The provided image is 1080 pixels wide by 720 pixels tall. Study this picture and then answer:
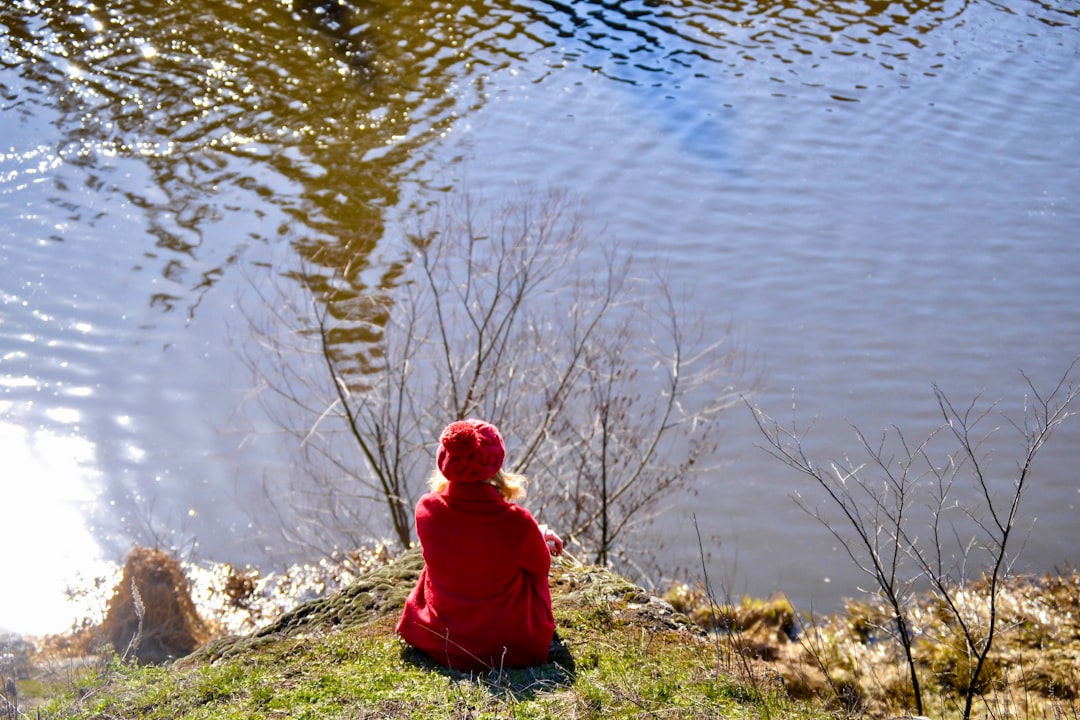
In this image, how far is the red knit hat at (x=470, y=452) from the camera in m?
4.60

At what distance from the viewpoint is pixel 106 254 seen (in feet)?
47.1

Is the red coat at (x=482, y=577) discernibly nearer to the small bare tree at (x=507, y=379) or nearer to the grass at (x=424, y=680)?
the grass at (x=424, y=680)

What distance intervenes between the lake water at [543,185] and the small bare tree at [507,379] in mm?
495

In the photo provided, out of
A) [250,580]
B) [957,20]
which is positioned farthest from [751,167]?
[250,580]

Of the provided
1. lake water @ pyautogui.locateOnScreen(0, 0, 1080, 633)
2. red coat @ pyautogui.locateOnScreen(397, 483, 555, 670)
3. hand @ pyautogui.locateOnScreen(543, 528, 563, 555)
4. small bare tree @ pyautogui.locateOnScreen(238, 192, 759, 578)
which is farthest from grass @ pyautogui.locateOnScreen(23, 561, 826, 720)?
small bare tree @ pyautogui.locateOnScreen(238, 192, 759, 578)

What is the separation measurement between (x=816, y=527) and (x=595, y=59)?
1078 cm

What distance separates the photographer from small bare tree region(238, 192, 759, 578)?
10.3 metres

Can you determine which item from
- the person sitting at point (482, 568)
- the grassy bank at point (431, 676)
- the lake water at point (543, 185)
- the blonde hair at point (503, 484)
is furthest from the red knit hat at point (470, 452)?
the lake water at point (543, 185)

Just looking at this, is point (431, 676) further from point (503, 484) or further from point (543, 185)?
point (543, 185)

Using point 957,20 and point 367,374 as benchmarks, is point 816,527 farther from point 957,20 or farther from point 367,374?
point 957,20

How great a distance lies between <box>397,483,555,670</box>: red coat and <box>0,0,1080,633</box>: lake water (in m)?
4.47

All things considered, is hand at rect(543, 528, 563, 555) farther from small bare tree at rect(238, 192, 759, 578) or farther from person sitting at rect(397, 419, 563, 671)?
small bare tree at rect(238, 192, 759, 578)

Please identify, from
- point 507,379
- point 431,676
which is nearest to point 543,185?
point 507,379

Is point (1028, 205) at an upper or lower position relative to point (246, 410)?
upper
